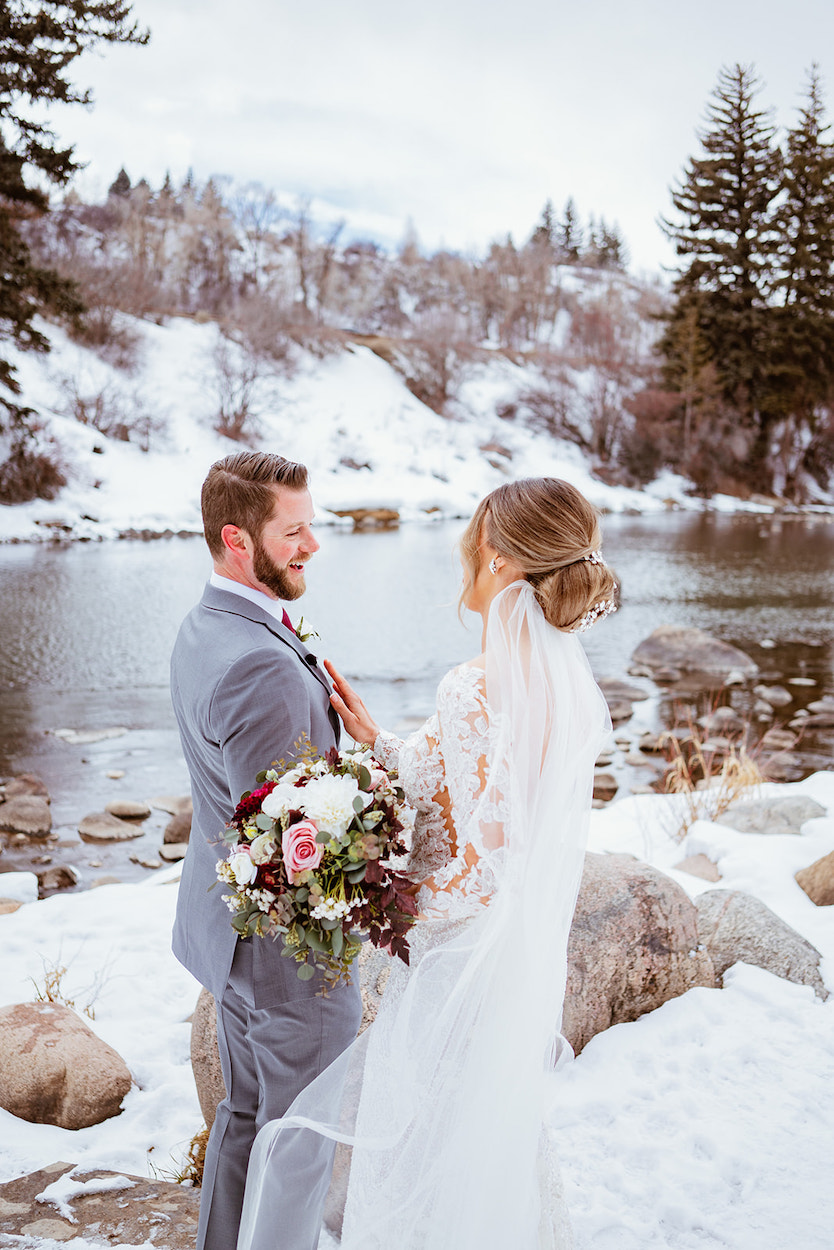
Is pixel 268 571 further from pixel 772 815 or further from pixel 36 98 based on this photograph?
pixel 36 98

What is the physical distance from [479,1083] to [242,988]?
0.60 meters

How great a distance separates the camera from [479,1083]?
7.17 feet

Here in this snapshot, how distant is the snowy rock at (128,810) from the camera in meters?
7.59

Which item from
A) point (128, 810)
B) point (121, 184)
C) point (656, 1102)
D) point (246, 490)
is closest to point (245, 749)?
point (246, 490)

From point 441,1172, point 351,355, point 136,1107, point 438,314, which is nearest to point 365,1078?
point 441,1172

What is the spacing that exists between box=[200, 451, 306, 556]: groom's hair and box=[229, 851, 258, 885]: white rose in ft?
2.54

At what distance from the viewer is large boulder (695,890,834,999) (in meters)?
4.10

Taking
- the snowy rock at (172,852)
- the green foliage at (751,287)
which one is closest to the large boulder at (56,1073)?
the snowy rock at (172,852)

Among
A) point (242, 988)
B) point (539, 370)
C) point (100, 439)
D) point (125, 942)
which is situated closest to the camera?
point (242, 988)

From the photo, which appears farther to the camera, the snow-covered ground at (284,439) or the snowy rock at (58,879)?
the snow-covered ground at (284,439)

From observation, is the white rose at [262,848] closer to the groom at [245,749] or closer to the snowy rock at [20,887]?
the groom at [245,749]

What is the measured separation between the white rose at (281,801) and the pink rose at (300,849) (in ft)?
0.13

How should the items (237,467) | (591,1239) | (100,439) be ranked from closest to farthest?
(237,467)
(591,1239)
(100,439)

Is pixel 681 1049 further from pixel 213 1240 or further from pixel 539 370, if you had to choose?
pixel 539 370
